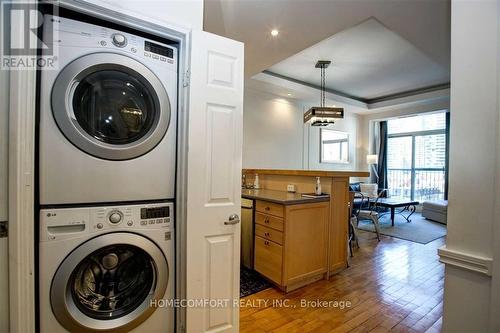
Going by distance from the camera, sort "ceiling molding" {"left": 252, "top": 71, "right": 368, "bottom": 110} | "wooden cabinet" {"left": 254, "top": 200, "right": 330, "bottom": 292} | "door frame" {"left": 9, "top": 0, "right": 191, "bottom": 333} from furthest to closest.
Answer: "ceiling molding" {"left": 252, "top": 71, "right": 368, "bottom": 110} < "wooden cabinet" {"left": 254, "top": 200, "right": 330, "bottom": 292} < "door frame" {"left": 9, "top": 0, "right": 191, "bottom": 333}

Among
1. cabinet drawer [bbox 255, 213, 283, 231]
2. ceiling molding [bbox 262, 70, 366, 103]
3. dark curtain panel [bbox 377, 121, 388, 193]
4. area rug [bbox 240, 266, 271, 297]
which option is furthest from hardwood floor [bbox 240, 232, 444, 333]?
dark curtain panel [bbox 377, 121, 388, 193]

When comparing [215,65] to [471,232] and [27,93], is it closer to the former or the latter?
[27,93]

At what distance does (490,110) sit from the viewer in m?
1.01

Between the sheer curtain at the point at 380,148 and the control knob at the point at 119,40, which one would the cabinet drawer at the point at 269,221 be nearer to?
the control knob at the point at 119,40

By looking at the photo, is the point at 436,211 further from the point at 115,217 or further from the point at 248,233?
the point at 115,217

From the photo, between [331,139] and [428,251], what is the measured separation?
3968 millimetres

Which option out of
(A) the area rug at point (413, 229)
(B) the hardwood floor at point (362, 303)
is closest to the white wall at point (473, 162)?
(B) the hardwood floor at point (362, 303)

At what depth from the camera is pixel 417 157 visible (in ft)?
22.2

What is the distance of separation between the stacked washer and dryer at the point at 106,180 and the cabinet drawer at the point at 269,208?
1.16 metres

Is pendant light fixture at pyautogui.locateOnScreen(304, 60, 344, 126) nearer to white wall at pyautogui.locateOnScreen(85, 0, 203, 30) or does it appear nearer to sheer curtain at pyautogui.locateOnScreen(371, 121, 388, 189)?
white wall at pyautogui.locateOnScreen(85, 0, 203, 30)

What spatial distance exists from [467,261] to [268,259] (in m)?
1.61

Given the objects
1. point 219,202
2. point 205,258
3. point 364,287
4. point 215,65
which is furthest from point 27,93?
point 364,287

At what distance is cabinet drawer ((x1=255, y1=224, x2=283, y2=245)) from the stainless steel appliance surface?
0.43ft

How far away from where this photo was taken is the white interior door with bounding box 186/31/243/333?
4.32ft
